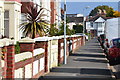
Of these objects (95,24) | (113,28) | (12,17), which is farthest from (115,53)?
(95,24)

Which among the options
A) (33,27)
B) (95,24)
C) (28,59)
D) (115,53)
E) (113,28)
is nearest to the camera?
(28,59)

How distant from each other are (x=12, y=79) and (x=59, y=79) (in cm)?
572

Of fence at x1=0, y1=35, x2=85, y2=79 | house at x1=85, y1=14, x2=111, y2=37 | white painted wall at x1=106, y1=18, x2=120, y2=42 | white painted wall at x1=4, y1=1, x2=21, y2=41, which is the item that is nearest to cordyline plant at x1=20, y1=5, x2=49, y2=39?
white painted wall at x1=4, y1=1, x2=21, y2=41

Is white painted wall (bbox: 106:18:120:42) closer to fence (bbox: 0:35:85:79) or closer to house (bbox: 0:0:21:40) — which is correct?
fence (bbox: 0:35:85:79)

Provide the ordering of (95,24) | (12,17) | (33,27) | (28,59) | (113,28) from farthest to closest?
(95,24), (113,28), (33,27), (12,17), (28,59)

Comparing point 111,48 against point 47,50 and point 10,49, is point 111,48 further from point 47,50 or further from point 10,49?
point 10,49

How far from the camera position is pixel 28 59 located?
12.5 m

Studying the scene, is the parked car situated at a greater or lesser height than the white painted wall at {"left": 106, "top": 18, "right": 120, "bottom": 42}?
lesser

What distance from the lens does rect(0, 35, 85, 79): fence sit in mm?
9398

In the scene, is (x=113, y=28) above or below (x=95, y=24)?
below

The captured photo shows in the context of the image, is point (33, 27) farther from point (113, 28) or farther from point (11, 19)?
point (113, 28)

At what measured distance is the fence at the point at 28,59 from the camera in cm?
940

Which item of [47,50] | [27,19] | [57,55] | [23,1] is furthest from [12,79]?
[23,1]

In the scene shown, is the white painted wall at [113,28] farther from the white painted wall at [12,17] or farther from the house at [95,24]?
the house at [95,24]
